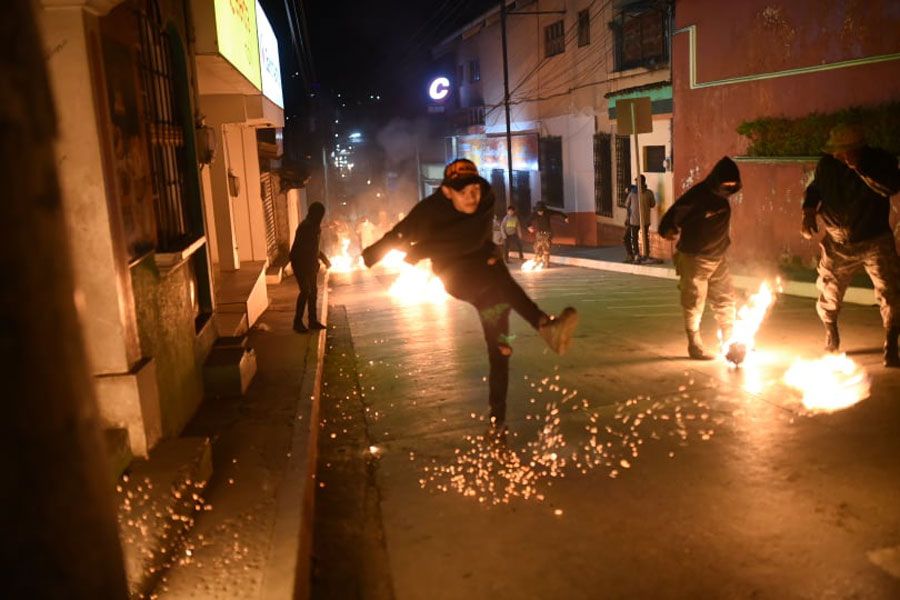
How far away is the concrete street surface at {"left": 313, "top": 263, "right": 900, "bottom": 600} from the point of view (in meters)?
3.83

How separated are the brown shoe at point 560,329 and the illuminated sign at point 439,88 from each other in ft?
115

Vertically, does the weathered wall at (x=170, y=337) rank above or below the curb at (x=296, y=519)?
above

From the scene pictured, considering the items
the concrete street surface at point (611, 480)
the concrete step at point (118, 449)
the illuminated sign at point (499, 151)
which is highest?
the illuminated sign at point (499, 151)

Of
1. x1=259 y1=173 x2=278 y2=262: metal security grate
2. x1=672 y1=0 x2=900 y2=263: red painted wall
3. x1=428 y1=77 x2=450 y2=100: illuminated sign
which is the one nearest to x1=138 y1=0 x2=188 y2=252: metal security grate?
x1=259 y1=173 x2=278 y2=262: metal security grate

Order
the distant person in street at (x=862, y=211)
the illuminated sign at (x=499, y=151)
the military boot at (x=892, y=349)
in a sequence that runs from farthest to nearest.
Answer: the illuminated sign at (x=499, y=151) < the military boot at (x=892, y=349) < the distant person in street at (x=862, y=211)

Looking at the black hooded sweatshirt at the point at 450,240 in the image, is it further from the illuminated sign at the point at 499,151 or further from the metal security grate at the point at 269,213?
the illuminated sign at the point at 499,151

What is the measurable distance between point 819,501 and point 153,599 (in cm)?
339

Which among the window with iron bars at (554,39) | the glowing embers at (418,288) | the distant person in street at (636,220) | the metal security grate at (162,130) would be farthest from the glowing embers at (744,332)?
the window with iron bars at (554,39)

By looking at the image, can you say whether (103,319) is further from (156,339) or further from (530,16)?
(530,16)

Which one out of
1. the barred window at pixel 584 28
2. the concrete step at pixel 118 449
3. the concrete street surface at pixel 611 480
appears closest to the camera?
the concrete street surface at pixel 611 480

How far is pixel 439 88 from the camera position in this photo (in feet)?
128

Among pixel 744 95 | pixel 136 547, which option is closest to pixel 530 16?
pixel 744 95

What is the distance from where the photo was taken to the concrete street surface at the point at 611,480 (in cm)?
383

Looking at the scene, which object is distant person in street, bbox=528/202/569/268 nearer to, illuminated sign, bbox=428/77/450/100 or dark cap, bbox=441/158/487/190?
dark cap, bbox=441/158/487/190
